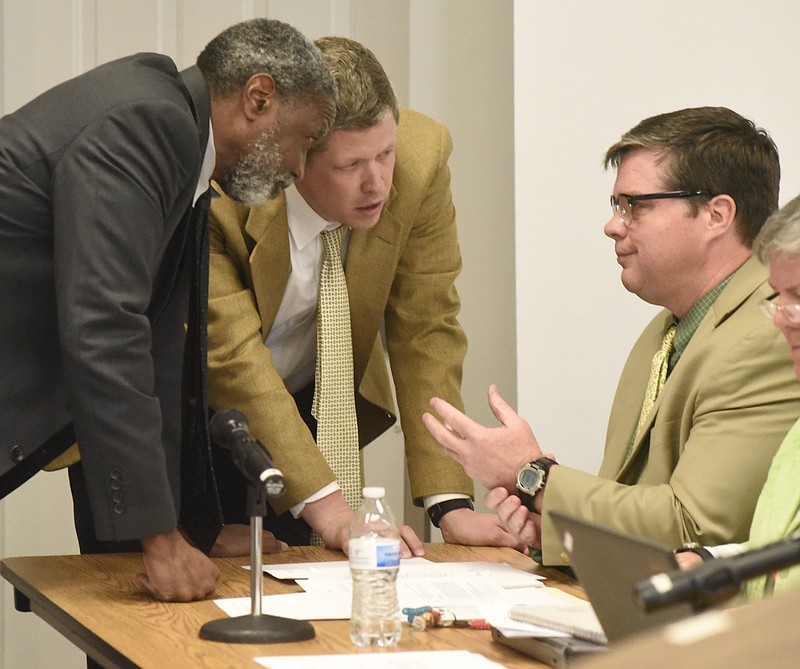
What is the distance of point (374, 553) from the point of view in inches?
60.1

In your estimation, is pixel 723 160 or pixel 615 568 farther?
pixel 723 160

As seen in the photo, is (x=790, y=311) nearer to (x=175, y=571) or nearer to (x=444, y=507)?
(x=175, y=571)

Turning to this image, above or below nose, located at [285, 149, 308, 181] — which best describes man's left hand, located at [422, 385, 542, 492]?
below

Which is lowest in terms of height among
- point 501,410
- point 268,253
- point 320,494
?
point 320,494

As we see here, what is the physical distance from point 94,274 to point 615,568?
94 centimetres

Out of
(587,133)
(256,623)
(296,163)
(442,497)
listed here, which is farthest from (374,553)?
(587,133)

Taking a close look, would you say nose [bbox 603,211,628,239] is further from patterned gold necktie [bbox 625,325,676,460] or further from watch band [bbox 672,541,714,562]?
watch band [bbox 672,541,714,562]

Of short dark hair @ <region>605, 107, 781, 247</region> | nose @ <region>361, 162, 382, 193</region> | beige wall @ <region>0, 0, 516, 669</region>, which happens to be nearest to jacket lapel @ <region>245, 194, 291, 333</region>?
nose @ <region>361, 162, 382, 193</region>

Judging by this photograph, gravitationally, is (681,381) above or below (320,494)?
above

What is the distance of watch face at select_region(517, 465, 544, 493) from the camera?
2.04 m

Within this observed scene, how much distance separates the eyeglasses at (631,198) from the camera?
2.22m

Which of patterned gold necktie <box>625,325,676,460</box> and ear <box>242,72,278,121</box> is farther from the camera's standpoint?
patterned gold necktie <box>625,325,676,460</box>

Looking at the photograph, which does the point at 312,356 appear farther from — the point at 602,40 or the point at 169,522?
the point at 602,40

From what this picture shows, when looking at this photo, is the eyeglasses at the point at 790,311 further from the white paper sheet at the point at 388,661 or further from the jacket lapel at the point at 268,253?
the jacket lapel at the point at 268,253
